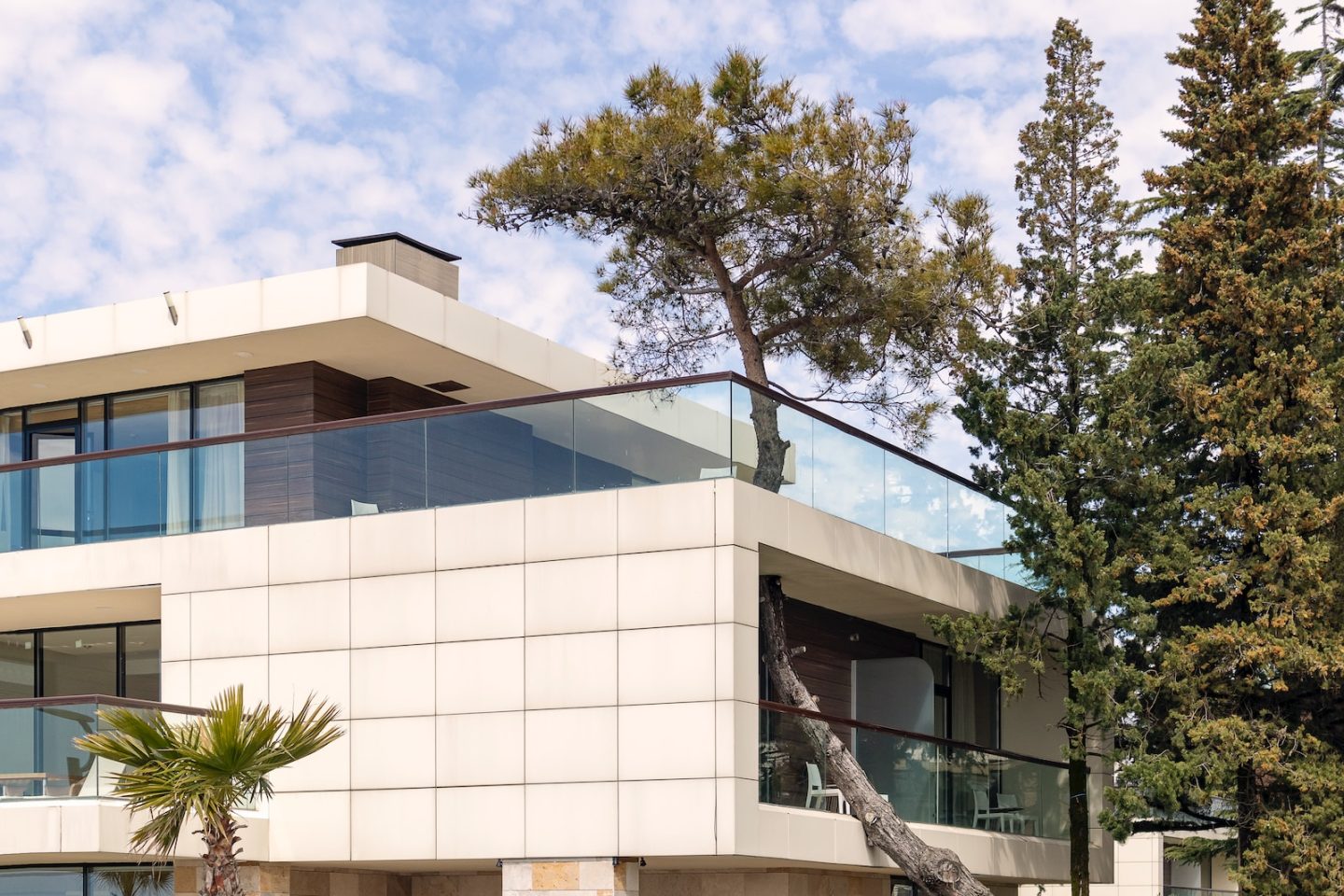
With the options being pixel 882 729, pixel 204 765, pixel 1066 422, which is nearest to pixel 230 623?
pixel 204 765

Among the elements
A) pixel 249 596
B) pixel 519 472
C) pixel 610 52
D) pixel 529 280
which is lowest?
pixel 249 596

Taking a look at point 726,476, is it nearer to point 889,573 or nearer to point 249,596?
point 889,573

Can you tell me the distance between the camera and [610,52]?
2253cm

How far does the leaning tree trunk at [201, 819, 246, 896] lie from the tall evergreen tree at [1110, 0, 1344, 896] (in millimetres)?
9875

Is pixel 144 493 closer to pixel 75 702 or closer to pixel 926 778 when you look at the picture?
pixel 75 702

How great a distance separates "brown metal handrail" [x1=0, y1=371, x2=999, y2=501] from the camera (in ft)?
60.1

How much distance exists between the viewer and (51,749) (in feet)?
60.6

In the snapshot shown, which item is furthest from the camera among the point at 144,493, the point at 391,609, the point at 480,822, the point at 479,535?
the point at 144,493

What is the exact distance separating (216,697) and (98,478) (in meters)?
3.20

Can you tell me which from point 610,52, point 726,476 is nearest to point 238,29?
point 610,52

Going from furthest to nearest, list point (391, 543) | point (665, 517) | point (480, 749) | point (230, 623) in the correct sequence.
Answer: point (230, 623)
point (391, 543)
point (480, 749)
point (665, 517)

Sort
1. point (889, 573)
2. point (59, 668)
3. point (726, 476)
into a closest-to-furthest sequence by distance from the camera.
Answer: point (726, 476)
point (889, 573)
point (59, 668)

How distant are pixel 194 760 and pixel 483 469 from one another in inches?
161

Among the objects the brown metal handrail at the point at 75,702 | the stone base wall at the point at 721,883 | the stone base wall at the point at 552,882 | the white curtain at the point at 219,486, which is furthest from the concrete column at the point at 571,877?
the white curtain at the point at 219,486
